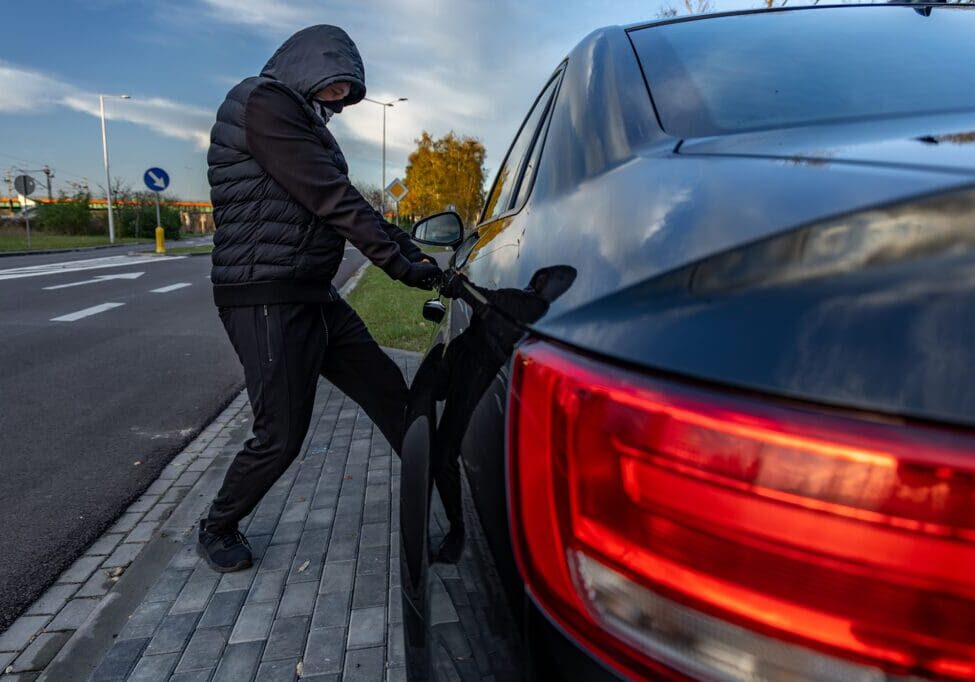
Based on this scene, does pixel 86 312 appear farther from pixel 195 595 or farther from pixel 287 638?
pixel 287 638

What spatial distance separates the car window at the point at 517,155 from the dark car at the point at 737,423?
996mm

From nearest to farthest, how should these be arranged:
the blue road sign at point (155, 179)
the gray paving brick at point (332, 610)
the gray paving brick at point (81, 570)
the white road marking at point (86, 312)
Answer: the gray paving brick at point (332, 610) < the gray paving brick at point (81, 570) < the white road marking at point (86, 312) < the blue road sign at point (155, 179)

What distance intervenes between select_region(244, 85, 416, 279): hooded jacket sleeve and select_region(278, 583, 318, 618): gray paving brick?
130 centimetres

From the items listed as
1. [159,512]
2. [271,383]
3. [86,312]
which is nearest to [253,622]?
[271,383]

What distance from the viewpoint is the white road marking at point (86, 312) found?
9092 mm

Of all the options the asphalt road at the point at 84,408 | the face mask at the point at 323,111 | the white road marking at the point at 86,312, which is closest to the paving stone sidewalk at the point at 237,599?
the asphalt road at the point at 84,408

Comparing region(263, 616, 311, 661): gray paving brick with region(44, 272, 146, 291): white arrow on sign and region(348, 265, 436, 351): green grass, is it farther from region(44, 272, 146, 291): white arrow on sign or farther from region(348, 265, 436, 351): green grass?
region(44, 272, 146, 291): white arrow on sign

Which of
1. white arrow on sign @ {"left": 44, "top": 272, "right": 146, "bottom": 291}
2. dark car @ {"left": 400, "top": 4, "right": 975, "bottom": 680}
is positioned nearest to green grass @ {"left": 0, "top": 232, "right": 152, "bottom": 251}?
white arrow on sign @ {"left": 44, "top": 272, "right": 146, "bottom": 291}

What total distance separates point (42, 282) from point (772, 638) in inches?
620

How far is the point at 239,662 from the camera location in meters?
2.20

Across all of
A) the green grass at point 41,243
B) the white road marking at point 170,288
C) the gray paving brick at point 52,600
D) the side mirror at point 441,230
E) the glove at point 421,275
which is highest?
the side mirror at point 441,230

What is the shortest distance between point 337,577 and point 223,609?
44 cm

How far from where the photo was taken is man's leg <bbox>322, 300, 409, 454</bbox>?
2918 millimetres

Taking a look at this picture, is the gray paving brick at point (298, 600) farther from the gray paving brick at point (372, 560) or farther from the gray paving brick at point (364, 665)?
the gray paving brick at point (364, 665)
